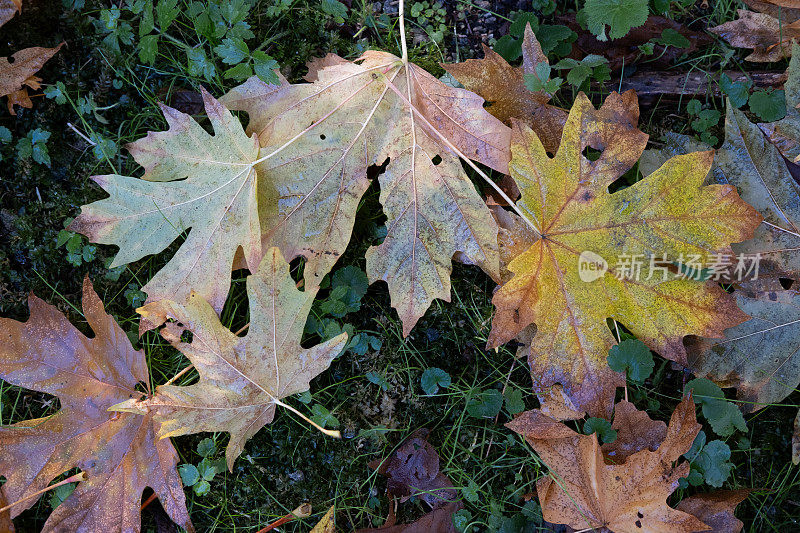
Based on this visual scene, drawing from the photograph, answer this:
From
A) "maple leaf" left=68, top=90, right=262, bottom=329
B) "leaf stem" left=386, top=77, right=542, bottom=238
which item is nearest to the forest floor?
"maple leaf" left=68, top=90, right=262, bottom=329

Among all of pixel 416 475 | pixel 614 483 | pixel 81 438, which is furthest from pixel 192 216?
pixel 614 483

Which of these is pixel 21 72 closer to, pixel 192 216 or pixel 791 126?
pixel 192 216

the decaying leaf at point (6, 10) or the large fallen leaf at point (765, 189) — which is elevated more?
the decaying leaf at point (6, 10)

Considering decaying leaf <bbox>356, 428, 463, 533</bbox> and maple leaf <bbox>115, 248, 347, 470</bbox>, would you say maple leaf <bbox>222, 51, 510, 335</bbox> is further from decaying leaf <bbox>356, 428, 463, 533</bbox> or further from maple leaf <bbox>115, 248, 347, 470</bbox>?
decaying leaf <bbox>356, 428, 463, 533</bbox>

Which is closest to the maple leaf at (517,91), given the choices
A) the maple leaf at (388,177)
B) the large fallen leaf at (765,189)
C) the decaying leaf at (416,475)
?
the maple leaf at (388,177)

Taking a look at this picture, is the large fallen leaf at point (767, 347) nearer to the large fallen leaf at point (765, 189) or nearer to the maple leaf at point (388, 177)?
the large fallen leaf at point (765, 189)

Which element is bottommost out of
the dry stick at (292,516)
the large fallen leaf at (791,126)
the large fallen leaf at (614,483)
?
the dry stick at (292,516)
